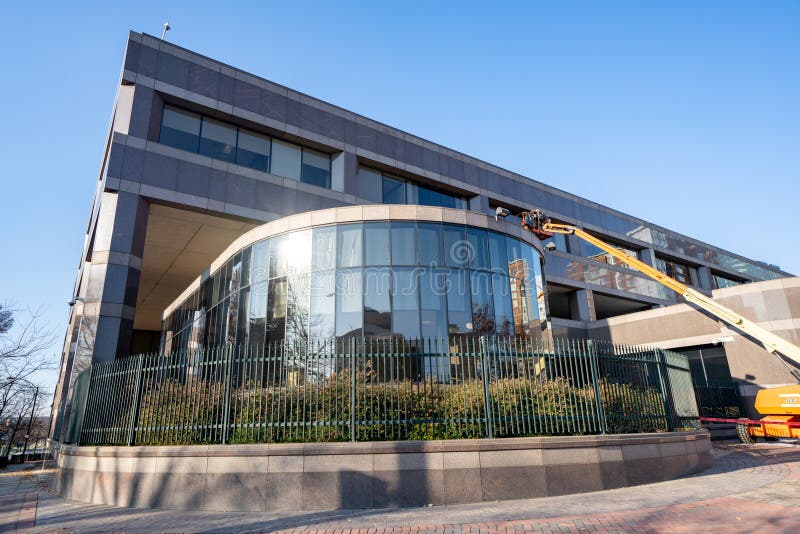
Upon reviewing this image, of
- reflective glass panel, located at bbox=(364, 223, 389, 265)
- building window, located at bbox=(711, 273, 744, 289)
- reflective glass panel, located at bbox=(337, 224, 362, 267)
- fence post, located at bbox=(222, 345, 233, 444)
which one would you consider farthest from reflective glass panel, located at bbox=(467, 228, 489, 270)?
building window, located at bbox=(711, 273, 744, 289)

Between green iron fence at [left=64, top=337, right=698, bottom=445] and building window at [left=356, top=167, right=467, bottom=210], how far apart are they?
17.6 metres

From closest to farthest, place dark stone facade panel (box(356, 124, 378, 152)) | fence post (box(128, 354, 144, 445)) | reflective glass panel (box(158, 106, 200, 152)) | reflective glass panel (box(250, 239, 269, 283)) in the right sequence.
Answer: fence post (box(128, 354, 144, 445)), reflective glass panel (box(250, 239, 269, 283)), reflective glass panel (box(158, 106, 200, 152)), dark stone facade panel (box(356, 124, 378, 152))

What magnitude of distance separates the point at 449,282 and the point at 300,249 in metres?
5.48

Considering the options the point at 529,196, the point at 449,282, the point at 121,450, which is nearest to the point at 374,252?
the point at 449,282

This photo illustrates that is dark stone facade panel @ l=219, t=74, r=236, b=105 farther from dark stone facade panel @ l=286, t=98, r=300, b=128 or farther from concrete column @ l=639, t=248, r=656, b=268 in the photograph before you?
concrete column @ l=639, t=248, r=656, b=268

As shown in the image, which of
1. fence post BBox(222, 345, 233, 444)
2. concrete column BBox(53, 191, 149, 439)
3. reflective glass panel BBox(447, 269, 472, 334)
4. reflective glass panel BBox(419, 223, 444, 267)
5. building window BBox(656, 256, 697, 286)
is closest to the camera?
fence post BBox(222, 345, 233, 444)

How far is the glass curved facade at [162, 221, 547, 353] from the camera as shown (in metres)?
16.1

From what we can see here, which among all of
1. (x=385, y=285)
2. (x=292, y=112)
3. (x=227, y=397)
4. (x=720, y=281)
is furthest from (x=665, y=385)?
(x=720, y=281)

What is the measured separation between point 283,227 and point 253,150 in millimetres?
8618

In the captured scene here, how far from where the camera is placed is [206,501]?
29.7 ft

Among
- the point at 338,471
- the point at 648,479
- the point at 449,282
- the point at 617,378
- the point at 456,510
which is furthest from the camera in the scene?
the point at 449,282

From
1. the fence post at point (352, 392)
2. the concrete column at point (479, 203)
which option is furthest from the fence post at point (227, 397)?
the concrete column at point (479, 203)

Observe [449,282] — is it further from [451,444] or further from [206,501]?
[206,501]

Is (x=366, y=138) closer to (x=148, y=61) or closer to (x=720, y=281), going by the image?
(x=148, y=61)
